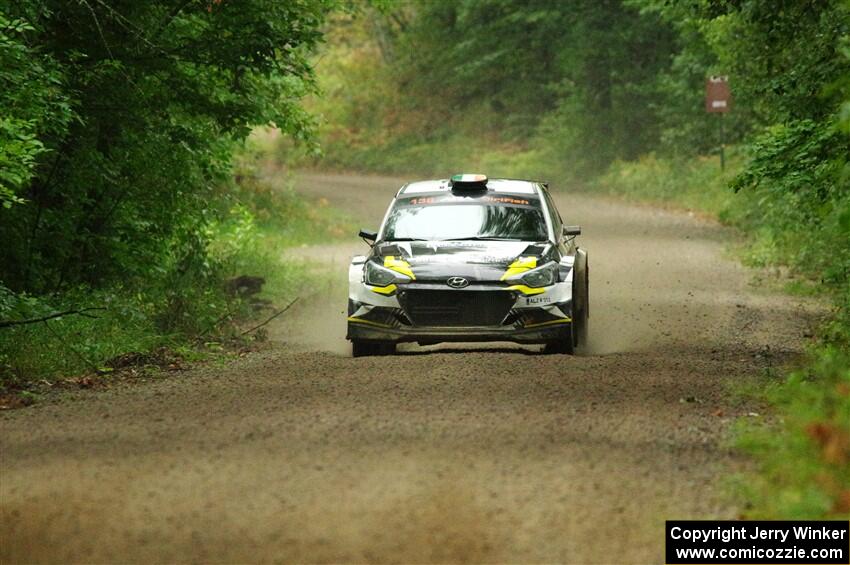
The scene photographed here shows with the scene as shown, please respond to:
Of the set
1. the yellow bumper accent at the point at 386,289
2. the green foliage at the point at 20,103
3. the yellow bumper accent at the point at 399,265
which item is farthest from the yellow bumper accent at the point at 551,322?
the green foliage at the point at 20,103

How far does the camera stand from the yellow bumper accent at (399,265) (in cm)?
1323

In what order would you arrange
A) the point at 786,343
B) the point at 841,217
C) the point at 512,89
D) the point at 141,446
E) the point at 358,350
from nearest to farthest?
1. the point at 841,217
2. the point at 141,446
3. the point at 358,350
4. the point at 786,343
5. the point at 512,89


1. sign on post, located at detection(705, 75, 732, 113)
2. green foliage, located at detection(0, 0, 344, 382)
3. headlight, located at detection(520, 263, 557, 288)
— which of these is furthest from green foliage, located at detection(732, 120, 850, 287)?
sign on post, located at detection(705, 75, 732, 113)

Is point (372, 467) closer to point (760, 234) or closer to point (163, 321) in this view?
point (163, 321)

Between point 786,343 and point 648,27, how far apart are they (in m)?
33.2

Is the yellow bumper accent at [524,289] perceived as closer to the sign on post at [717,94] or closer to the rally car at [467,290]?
the rally car at [467,290]

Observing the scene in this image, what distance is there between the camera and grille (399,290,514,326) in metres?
13.1

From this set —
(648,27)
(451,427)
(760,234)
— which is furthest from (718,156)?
(451,427)

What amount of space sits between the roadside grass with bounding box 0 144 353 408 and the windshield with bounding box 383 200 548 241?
8.33 feet

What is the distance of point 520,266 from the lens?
1327 cm

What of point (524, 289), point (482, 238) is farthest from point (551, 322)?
point (482, 238)

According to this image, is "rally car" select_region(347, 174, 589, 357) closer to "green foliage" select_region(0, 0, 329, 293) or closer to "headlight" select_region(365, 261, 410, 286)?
"headlight" select_region(365, 261, 410, 286)

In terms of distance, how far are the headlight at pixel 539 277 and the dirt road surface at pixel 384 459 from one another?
0.77 meters

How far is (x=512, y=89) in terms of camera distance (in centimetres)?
5688
